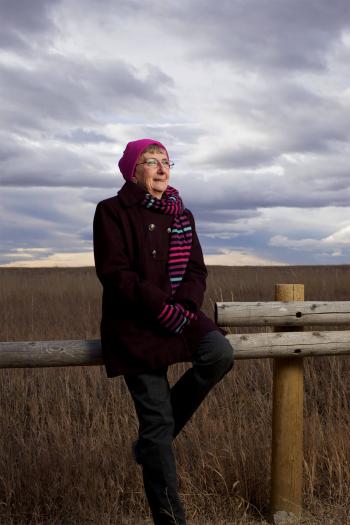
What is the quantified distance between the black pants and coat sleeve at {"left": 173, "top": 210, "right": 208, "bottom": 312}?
0.21 metres

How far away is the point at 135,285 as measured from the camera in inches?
117

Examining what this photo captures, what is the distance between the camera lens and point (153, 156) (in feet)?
10.6

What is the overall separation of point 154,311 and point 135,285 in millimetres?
162

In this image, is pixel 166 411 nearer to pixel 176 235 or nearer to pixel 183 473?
pixel 176 235

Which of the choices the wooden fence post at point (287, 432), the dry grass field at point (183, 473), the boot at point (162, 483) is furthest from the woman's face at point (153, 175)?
the dry grass field at point (183, 473)

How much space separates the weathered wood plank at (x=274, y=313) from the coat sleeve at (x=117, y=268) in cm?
88

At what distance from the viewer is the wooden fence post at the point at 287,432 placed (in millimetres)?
3953

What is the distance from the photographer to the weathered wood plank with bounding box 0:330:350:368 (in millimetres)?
3624

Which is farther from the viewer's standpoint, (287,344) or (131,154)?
(287,344)

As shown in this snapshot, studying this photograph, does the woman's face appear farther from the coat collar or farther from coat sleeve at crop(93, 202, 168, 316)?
coat sleeve at crop(93, 202, 168, 316)

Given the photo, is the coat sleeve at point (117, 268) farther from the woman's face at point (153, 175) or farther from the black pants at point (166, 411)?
the black pants at point (166, 411)

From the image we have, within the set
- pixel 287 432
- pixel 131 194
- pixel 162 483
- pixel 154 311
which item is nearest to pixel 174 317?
pixel 154 311

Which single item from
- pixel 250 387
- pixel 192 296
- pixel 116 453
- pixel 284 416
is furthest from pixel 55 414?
pixel 192 296

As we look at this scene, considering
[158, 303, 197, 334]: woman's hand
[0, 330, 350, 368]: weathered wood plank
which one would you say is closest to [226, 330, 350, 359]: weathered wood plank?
[0, 330, 350, 368]: weathered wood plank
